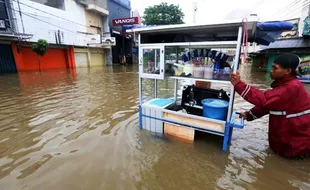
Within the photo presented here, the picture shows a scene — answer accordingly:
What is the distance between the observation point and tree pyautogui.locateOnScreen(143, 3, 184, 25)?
27.8m

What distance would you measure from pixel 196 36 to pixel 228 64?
1056 mm

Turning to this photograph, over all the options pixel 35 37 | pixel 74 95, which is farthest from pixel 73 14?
pixel 74 95

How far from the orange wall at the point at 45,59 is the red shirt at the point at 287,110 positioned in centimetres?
1762

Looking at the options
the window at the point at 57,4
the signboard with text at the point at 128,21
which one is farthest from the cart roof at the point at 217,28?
the window at the point at 57,4

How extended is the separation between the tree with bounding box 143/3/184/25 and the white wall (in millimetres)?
10638

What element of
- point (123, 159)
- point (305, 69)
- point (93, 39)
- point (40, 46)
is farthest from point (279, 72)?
point (93, 39)

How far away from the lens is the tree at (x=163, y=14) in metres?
27.8

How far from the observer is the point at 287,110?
256 cm

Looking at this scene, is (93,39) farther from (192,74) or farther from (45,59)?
(192,74)

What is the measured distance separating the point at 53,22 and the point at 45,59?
370cm

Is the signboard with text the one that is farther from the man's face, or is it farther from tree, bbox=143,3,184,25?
the man's face

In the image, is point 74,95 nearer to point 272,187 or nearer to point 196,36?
point 196,36

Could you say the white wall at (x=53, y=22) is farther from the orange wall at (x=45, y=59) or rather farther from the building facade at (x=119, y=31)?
the building facade at (x=119, y=31)

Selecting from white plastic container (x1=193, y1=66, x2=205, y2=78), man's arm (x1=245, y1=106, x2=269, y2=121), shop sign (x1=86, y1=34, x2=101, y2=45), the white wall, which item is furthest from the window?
man's arm (x1=245, y1=106, x2=269, y2=121)
